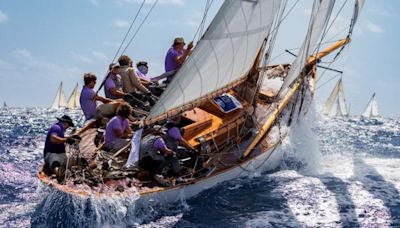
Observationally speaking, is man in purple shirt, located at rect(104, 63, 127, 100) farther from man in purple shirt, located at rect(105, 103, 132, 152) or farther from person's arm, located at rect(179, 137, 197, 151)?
person's arm, located at rect(179, 137, 197, 151)

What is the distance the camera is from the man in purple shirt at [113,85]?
14797mm

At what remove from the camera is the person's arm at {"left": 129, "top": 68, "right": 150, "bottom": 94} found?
15.4 meters

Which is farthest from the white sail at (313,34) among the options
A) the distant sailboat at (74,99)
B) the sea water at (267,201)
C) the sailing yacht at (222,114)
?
the distant sailboat at (74,99)

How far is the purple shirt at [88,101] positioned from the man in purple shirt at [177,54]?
290 cm

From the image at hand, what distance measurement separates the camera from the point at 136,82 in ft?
50.8

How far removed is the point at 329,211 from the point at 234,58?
3883mm

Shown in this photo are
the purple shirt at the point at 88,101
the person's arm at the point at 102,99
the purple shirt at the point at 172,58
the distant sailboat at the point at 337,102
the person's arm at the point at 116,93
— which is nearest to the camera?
the purple shirt at the point at 88,101

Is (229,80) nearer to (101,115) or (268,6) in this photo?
(268,6)

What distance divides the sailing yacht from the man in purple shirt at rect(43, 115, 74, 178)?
231 mm

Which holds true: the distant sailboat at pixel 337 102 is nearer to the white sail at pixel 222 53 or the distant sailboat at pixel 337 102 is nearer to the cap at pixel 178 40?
the cap at pixel 178 40

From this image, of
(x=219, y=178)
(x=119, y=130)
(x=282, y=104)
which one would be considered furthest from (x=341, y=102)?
(x=119, y=130)

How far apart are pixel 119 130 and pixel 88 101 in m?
2.28

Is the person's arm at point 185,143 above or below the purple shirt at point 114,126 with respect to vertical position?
below

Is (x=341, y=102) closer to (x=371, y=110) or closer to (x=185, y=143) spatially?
(x=371, y=110)
